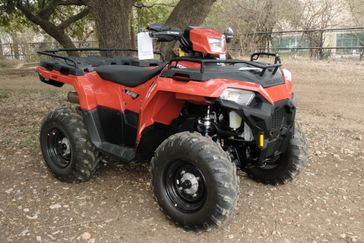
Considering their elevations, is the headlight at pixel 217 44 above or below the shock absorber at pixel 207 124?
above

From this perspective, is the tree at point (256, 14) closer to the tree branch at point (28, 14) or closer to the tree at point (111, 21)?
the tree branch at point (28, 14)

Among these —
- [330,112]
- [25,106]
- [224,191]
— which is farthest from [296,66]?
[224,191]

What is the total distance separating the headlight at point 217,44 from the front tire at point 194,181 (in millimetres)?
736

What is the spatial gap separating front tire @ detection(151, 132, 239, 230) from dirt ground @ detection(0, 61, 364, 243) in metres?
0.18

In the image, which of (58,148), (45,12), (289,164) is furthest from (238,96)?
(45,12)

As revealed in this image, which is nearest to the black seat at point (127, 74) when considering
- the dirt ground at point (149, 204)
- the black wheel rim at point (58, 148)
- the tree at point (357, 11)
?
the black wheel rim at point (58, 148)

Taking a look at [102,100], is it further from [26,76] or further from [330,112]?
[26,76]

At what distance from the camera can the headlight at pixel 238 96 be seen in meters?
2.95

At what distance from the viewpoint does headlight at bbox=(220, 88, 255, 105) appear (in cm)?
295

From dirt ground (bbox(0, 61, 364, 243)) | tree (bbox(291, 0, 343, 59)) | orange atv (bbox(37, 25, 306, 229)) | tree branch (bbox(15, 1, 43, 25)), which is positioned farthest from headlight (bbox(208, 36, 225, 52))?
tree (bbox(291, 0, 343, 59))

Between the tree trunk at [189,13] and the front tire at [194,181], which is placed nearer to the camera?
the front tire at [194,181]

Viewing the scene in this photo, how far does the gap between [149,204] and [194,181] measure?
2.38 feet

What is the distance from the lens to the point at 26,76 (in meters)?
14.5

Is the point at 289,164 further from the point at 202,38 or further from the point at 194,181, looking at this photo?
the point at 202,38
